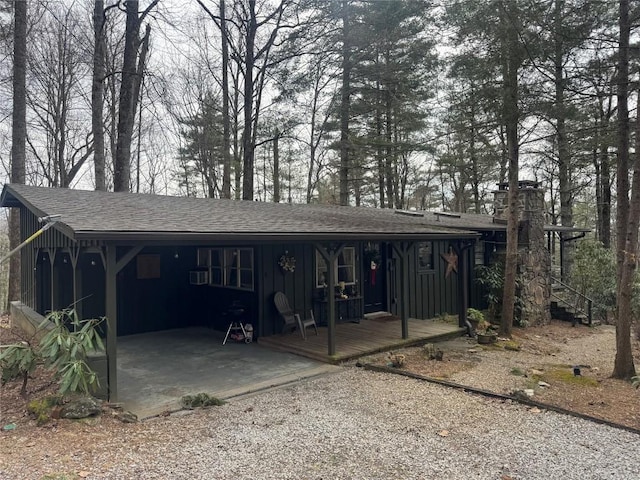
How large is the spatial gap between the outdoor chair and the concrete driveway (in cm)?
66

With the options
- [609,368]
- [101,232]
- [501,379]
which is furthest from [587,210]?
[101,232]

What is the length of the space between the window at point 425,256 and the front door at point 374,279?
960 millimetres

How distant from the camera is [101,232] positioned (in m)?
4.35

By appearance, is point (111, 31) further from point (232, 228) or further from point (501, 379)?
point (501, 379)

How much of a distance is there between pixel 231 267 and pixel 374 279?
333cm

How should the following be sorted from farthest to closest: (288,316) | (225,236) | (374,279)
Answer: (374,279)
(288,316)
(225,236)

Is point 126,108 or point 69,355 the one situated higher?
point 126,108

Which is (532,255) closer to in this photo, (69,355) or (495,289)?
(495,289)

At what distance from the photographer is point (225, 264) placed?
28.7 ft

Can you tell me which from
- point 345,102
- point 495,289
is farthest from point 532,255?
point 345,102

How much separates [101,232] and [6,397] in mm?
2278

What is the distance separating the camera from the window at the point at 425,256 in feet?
35.4

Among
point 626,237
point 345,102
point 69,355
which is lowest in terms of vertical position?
point 69,355

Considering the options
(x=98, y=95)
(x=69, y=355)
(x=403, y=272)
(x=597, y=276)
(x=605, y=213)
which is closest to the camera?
(x=69, y=355)
